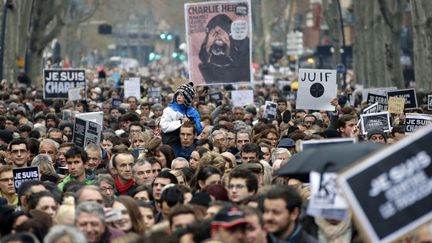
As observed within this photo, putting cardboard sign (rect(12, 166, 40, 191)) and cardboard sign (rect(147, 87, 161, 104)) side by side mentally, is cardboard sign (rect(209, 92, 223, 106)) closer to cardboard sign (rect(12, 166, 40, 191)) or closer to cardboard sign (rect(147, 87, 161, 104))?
cardboard sign (rect(147, 87, 161, 104))

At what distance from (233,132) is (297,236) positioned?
31.9 ft

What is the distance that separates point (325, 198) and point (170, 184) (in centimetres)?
349

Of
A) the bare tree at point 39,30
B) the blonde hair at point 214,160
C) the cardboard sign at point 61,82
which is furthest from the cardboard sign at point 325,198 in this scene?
the bare tree at point 39,30

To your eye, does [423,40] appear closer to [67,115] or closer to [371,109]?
[67,115]

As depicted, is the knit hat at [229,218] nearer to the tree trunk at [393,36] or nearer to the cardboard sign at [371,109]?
the cardboard sign at [371,109]

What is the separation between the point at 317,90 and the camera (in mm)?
23781

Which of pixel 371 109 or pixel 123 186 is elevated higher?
pixel 371 109

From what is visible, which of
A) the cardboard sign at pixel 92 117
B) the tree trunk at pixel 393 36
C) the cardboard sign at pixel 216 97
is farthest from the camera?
the tree trunk at pixel 393 36

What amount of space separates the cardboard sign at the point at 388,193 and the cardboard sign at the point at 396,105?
1417cm

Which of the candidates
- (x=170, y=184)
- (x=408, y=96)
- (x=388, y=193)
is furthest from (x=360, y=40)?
(x=388, y=193)

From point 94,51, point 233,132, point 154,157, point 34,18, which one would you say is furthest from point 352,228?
point 94,51

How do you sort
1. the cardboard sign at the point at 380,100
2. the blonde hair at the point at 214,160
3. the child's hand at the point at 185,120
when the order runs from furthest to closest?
the cardboard sign at the point at 380,100, the child's hand at the point at 185,120, the blonde hair at the point at 214,160

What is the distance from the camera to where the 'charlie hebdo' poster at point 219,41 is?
25406mm

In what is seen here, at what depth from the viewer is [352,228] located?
11.4m
